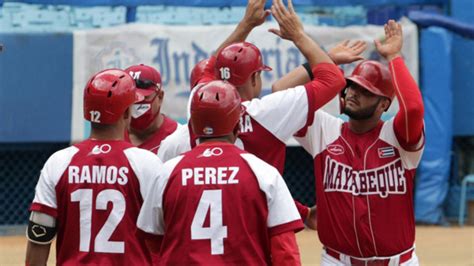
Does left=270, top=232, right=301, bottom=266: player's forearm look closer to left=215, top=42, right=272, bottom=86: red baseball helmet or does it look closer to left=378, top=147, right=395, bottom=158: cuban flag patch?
left=215, top=42, right=272, bottom=86: red baseball helmet

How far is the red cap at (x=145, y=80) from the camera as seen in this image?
5.86m

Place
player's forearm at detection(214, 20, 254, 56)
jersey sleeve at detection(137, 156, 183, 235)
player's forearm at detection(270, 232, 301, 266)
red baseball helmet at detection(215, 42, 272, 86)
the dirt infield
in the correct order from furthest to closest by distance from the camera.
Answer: the dirt infield, player's forearm at detection(214, 20, 254, 56), red baseball helmet at detection(215, 42, 272, 86), jersey sleeve at detection(137, 156, 183, 235), player's forearm at detection(270, 232, 301, 266)

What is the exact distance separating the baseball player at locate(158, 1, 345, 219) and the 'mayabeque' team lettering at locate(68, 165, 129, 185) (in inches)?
27.3

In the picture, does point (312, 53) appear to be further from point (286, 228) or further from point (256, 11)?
point (286, 228)

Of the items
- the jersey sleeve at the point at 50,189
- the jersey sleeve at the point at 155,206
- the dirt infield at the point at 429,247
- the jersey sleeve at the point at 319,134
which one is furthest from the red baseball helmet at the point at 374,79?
the dirt infield at the point at 429,247

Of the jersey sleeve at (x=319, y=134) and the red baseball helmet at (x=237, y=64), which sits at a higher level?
the red baseball helmet at (x=237, y=64)

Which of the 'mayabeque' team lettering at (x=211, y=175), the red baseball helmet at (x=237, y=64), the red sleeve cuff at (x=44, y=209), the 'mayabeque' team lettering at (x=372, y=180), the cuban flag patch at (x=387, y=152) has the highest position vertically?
the red baseball helmet at (x=237, y=64)

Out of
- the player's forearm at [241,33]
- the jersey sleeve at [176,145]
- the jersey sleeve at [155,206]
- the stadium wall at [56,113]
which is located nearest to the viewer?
the jersey sleeve at [155,206]

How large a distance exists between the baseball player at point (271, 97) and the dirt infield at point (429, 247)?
4954mm

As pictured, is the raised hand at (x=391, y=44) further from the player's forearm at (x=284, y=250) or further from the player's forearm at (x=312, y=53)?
the player's forearm at (x=284, y=250)

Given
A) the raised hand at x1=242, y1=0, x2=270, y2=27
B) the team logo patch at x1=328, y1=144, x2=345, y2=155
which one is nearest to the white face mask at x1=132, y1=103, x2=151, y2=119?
the raised hand at x1=242, y1=0, x2=270, y2=27

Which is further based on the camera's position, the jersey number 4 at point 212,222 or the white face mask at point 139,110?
the white face mask at point 139,110

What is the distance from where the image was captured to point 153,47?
1198 cm

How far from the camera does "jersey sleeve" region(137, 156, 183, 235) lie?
13.3 feet
